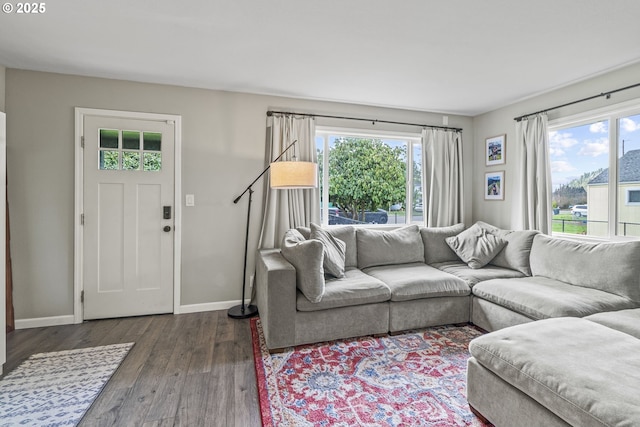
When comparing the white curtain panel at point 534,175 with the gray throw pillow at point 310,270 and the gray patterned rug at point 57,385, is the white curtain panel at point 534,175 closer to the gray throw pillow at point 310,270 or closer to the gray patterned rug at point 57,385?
the gray throw pillow at point 310,270

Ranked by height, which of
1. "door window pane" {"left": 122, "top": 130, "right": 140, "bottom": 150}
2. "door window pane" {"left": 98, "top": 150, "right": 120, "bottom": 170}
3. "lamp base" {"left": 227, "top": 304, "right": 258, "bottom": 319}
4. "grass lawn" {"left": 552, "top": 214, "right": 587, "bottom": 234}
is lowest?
"lamp base" {"left": 227, "top": 304, "right": 258, "bottom": 319}

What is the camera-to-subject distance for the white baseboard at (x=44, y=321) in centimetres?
286

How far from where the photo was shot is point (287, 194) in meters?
3.50

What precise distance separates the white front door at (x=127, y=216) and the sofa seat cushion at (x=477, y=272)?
2.88m

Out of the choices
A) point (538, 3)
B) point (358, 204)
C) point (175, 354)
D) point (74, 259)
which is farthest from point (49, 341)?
point (538, 3)

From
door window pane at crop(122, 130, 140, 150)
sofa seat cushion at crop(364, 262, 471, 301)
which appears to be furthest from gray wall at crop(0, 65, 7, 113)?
sofa seat cushion at crop(364, 262, 471, 301)

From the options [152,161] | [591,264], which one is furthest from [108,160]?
[591,264]

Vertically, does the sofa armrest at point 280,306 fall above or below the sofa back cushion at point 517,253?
below

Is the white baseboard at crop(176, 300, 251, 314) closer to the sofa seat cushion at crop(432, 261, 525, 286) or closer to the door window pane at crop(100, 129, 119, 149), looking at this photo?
the door window pane at crop(100, 129, 119, 149)

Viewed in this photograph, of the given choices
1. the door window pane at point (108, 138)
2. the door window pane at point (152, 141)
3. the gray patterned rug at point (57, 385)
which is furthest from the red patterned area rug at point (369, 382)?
the door window pane at point (108, 138)

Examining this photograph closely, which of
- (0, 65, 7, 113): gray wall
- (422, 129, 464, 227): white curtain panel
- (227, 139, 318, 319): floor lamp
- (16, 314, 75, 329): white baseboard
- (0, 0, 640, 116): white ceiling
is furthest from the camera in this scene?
(422, 129, 464, 227): white curtain panel

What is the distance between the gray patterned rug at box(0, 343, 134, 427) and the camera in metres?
1.72

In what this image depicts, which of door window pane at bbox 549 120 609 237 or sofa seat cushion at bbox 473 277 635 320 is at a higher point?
door window pane at bbox 549 120 609 237

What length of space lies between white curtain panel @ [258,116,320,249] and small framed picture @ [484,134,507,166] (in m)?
2.33
